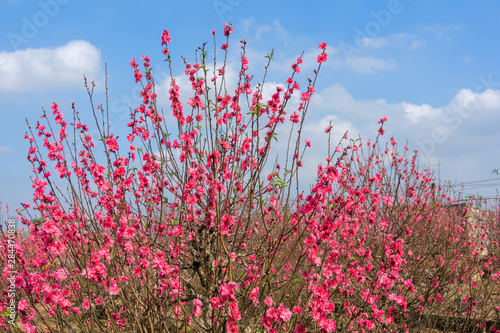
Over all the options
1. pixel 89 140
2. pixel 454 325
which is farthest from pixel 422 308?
pixel 89 140

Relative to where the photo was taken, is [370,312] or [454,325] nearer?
[370,312]

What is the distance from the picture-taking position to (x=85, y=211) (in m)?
3.31

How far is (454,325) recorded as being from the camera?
234 inches

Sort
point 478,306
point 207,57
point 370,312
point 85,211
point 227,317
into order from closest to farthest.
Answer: point 227,317 → point 85,211 → point 207,57 → point 370,312 → point 478,306

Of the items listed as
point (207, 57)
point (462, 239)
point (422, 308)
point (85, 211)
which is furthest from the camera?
point (462, 239)

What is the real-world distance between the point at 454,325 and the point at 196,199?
5.12 meters

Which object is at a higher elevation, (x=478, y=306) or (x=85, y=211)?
(x=85, y=211)

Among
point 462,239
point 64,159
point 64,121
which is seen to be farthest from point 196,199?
point 462,239

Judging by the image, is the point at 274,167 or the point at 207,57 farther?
the point at 274,167

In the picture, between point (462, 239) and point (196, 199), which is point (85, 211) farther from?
point (462, 239)

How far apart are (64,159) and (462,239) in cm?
763

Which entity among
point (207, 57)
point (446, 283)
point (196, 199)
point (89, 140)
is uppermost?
point (207, 57)

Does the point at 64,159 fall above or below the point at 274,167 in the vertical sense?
below

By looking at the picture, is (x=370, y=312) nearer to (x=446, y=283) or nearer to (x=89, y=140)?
(x=446, y=283)
